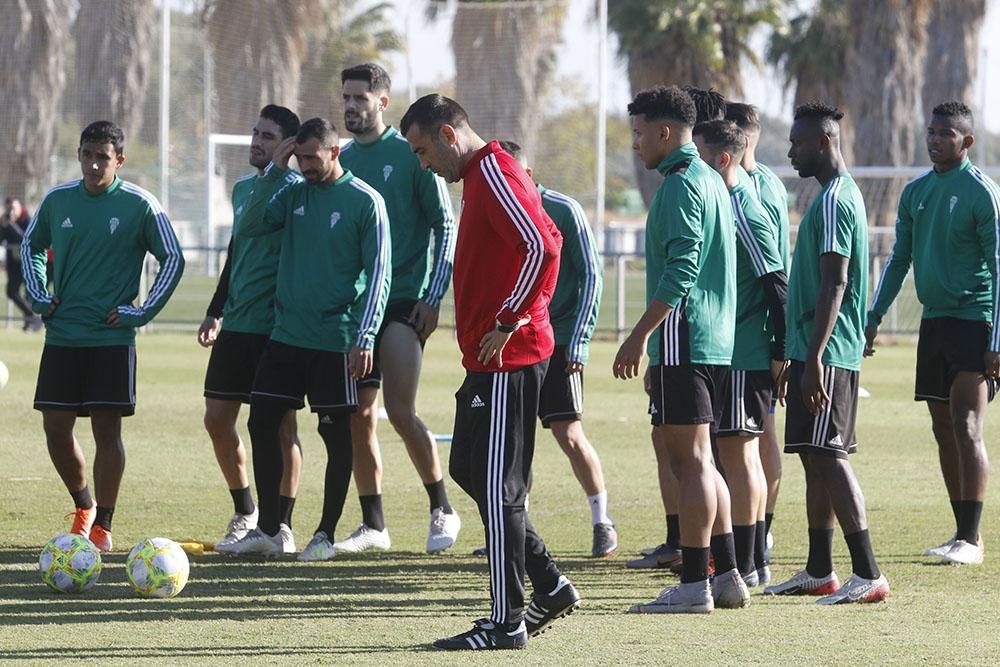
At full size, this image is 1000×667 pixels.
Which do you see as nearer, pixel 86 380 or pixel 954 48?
pixel 86 380

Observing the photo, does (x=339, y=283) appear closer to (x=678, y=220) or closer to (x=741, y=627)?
(x=678, y=220)

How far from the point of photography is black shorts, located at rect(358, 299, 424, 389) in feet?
29.3

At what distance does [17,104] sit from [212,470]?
27.6 meters

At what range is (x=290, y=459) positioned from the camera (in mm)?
8984

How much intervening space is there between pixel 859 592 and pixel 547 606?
160 cm

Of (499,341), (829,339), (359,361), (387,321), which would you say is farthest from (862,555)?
(387,321)

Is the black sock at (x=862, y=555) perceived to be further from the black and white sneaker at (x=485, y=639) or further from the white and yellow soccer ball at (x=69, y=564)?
the white and yellow soccer ball at (x=69, y=564)

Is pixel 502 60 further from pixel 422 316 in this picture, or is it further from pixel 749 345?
pixel 749 345

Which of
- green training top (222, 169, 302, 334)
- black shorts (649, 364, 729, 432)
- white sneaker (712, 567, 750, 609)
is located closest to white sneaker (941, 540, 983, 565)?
white sneaker (712, 567, 750, 609)

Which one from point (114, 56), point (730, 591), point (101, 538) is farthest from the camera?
point (114, 56)

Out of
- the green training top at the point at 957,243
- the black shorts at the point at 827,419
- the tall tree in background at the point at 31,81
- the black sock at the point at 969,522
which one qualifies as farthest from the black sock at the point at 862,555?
the tall tree in background at the point at 31,81

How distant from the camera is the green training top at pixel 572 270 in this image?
8.83 metres

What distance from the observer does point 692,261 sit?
673 cm

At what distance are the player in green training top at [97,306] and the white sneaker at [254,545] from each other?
711 millimetres
